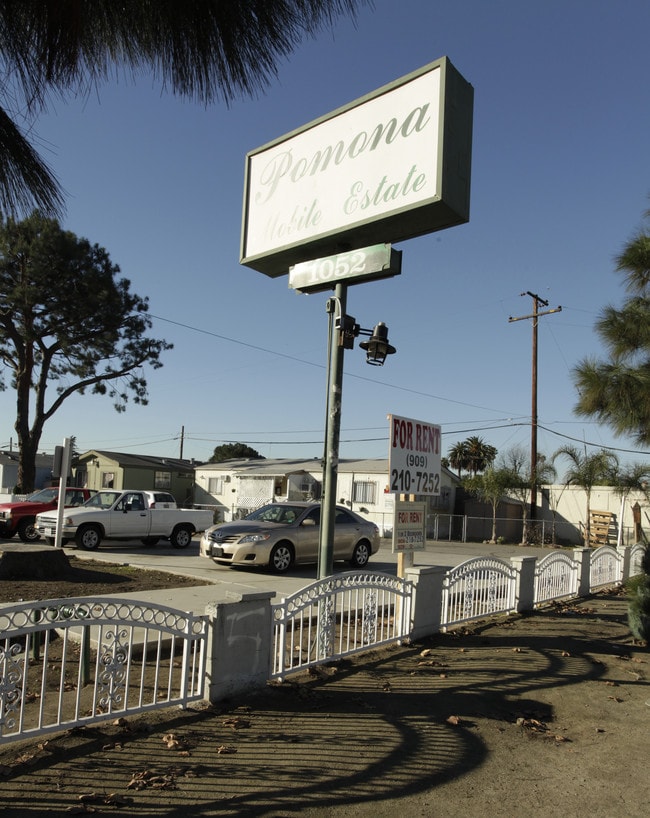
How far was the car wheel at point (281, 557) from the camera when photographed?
13.5 meters

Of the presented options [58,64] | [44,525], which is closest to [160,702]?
[58,64]

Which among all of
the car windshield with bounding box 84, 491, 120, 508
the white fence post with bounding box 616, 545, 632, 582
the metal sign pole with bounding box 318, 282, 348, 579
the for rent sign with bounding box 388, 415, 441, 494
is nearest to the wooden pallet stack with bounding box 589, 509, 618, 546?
the white fence post with bounding box 616, 545, 632, 582

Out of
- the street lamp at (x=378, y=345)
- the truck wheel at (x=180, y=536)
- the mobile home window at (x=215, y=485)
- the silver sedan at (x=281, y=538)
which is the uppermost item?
the street lamp at (x=378, y=345)

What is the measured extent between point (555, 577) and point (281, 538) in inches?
213

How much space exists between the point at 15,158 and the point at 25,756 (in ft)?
11.6

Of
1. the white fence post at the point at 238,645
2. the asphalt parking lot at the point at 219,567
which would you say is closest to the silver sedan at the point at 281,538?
the asphalt parking lot at the point at 219,567

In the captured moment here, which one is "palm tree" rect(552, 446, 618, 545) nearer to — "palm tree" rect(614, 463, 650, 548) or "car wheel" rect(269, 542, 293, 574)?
"palm tree" rect(614, 463, 650, 548)

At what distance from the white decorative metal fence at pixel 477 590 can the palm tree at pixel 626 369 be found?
298cm

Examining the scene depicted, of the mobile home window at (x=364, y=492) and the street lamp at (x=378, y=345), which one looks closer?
the street lamp at (x=378, y=345)

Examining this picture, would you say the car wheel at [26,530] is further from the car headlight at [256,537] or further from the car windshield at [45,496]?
the car headlight at [256,537]

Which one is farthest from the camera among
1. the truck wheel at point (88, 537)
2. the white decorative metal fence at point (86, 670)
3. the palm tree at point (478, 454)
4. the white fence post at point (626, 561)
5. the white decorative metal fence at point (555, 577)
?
the palm tree at point (478, 454)

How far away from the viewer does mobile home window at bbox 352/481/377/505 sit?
3553 centimetres

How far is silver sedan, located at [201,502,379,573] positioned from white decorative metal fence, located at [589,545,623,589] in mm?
5038

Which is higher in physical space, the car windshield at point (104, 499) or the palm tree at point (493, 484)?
the palm tree at point (493, 484)
